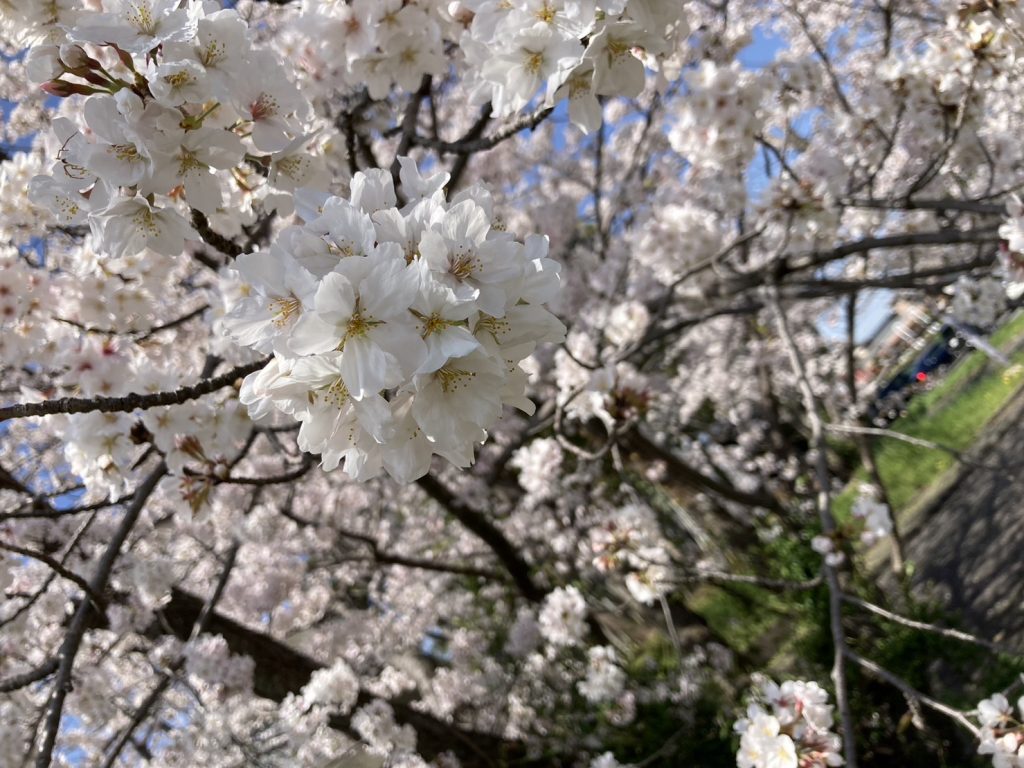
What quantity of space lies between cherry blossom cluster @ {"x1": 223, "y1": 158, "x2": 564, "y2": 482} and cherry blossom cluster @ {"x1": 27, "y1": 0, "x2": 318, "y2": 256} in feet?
1.12

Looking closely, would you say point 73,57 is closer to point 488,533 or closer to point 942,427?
point 488,533

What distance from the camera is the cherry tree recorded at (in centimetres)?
103

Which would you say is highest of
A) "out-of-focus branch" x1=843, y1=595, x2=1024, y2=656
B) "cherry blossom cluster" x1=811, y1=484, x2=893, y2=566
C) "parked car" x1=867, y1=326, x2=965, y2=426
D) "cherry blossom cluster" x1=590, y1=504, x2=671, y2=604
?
"parked car" x1=867, y1=326, x2=965, y2=426

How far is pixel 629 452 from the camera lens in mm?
5457

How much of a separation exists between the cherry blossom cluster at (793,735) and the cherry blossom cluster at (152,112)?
207 cm

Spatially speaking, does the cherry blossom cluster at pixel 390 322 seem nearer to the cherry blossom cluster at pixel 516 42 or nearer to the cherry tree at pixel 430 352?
the cherry tree at pixel 430 352

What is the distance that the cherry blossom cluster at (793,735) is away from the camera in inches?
74.6

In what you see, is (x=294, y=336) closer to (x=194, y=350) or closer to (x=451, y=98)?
(x=194, y=350)

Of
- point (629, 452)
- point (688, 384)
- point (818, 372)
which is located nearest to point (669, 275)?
point (629, 452)

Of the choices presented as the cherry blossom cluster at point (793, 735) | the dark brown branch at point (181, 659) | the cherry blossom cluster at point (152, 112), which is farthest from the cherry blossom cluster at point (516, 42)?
the dark brown branch at point (181, 659)

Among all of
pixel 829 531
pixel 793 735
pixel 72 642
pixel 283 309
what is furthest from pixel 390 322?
pixel 829 531

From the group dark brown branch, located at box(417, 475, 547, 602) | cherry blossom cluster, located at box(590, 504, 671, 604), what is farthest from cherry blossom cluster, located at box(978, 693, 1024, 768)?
dark brown branch, located at box(417, 475, 547, 602)

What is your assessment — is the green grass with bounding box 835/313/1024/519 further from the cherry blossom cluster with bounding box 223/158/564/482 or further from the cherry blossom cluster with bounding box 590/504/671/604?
the cherry blossom cluster with bounding box 223/158/564/482

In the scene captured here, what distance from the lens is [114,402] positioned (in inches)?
47.8
